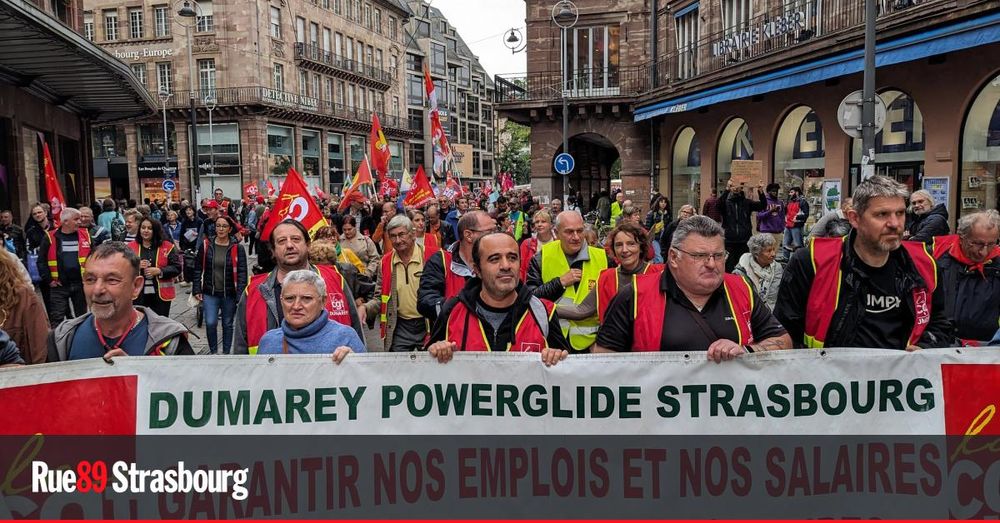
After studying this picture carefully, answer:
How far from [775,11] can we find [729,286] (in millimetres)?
16114

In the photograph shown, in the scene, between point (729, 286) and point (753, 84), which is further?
point (753, 84)

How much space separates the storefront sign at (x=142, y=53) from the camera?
52.2 metres

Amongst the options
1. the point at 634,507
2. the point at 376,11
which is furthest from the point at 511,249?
the point at 376,11

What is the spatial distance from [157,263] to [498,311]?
632 cm

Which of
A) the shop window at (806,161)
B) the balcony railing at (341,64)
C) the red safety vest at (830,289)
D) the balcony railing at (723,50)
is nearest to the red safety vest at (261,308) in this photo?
the red safety vest at (830,289)

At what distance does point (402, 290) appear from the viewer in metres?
6.27

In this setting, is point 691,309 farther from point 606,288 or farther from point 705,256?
point 606,288

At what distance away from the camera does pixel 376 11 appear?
220 feet

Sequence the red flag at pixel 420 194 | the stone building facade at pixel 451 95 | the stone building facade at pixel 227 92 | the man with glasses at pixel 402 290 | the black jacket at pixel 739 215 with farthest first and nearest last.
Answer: the stone building facade at pixel 451 95 → the stone building facade at pixel 227 92 → the red flag at pixel 420 194 → the black jacket at pixel 739 215 → the man with glasses at pixel 402 290

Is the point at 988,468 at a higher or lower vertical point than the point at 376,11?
lower

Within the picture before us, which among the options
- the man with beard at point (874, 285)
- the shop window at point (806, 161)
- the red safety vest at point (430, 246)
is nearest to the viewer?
the man with beard at point (874, 285)

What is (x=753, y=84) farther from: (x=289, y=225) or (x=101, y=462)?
(x=101, y=462)

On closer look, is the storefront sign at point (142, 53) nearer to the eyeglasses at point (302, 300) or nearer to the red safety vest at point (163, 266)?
the red safety vest at point (163, 266)

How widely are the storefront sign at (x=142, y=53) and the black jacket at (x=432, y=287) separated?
51.9 metres
